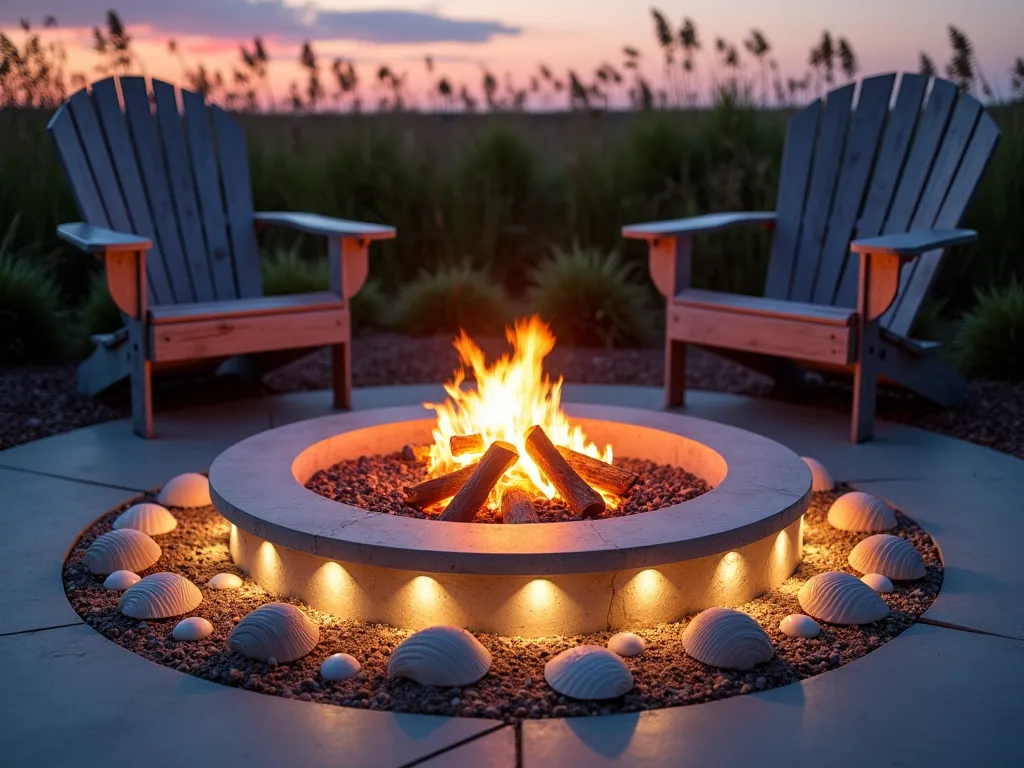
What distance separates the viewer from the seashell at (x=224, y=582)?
2381 millimetres

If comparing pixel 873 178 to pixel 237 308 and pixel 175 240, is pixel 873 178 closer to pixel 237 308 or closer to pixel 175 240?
pixel 237 308

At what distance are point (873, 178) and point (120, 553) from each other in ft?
10.7

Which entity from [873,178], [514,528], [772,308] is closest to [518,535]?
[514,528]

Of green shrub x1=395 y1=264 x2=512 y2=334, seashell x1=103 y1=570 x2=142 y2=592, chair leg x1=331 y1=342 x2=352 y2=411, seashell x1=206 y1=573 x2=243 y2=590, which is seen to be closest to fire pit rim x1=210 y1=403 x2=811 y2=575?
seashell x1=206 y1=573 x2=243 y2=590

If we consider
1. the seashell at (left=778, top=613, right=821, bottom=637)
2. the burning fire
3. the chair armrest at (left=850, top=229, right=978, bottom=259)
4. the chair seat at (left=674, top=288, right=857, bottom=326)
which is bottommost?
the seashell at (left=778, top=613, right=821, bottom=637)

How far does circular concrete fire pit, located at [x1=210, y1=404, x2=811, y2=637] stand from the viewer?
207 cm

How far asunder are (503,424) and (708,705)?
120 centimetres

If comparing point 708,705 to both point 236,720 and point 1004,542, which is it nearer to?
point 236,720

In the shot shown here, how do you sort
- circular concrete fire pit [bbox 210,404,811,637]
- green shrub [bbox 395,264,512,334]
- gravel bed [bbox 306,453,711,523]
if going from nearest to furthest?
circular concrete fire pit [bbox 210,404,811,637] < gravel bed [bbox 306,453,711,523] < green shrub [bbox 395,264,512,334]

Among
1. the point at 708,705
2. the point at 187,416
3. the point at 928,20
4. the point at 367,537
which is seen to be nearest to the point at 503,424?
the point at 367,537

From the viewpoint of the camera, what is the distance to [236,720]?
1.78 meters

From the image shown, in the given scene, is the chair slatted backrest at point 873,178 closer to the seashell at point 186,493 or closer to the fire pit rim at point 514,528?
the fire pit rim at point 514,528

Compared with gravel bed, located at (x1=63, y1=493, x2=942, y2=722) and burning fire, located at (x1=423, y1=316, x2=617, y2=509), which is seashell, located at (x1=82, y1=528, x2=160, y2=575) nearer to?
gravel bed, located at (x1=63, y1=493, x2=942, y2=722)

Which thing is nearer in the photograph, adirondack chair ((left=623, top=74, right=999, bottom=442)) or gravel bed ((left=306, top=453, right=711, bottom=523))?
gravel bed ((left=306, top=453, right=711, bottom=523))
